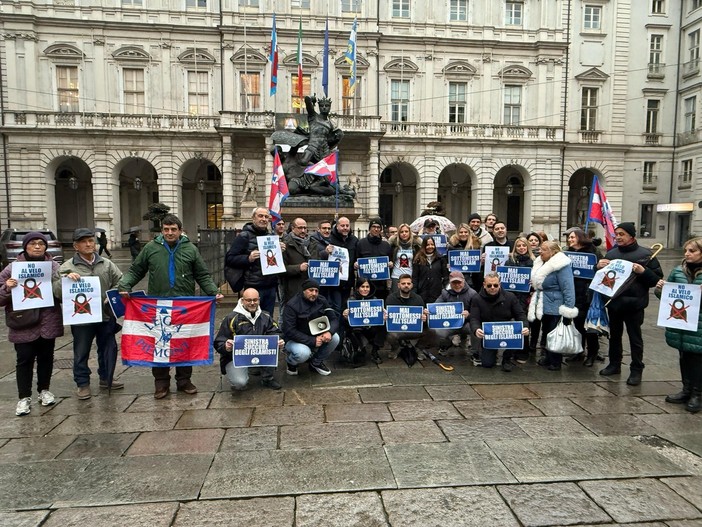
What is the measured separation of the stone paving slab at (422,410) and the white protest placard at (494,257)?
3056mm

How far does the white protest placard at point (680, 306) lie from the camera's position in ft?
15.7

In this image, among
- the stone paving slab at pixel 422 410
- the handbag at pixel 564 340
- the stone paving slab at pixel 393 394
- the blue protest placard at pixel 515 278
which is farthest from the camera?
the blue protest placard at pixel 515 278

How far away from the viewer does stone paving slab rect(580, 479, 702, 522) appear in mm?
3051

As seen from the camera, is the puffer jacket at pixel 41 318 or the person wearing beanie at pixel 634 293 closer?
the puffer jacket at pixel 41 318

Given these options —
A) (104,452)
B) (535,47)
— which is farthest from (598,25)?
(104,452)

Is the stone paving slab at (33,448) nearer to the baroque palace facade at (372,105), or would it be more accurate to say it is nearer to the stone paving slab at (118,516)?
the stone paving slab at (118,516)

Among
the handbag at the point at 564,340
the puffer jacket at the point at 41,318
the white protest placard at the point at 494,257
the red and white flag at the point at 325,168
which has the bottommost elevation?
the handbag at the point at 564,340

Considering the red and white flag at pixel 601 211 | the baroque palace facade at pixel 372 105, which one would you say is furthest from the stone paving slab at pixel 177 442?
the baroque palace facade at pixel 372 105

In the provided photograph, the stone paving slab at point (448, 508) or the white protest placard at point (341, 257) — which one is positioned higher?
the white protest placard at point (341, 257)

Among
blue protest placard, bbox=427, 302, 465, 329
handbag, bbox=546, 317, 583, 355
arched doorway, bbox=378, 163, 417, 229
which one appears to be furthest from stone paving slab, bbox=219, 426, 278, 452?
arched doorway, bbox=378, 163, 417, 229

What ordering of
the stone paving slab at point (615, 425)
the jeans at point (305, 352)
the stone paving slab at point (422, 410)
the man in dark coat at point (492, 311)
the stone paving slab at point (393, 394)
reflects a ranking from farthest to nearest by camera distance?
the man in dark coat at point (492, 311)
the jeans at point (305, 352)
the stone paving slab at point (393, 394)
the stone paving slab at point (422, 410)
the stone paving slab at point (615, 425)

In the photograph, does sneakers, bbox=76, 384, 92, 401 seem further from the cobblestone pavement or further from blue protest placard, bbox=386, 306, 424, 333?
blue protest placard, bbox=386, 306, 424, 333

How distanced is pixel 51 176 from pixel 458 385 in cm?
3269

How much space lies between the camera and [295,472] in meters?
3.59
